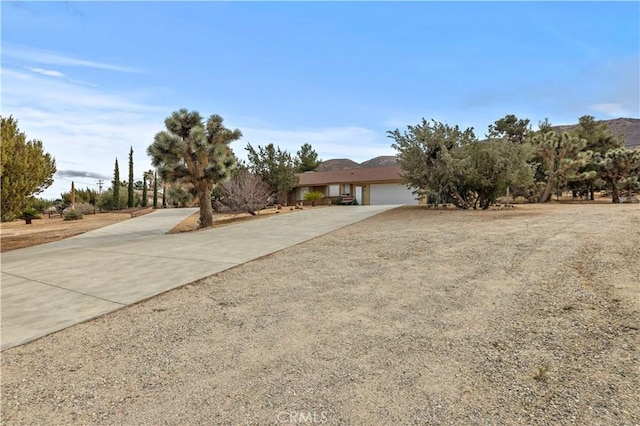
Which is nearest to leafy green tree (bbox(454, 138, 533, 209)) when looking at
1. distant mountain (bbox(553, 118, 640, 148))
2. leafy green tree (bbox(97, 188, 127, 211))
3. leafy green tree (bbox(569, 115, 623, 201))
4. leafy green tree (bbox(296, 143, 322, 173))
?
leafy green tree (bbox(569, 115, 623, 201))

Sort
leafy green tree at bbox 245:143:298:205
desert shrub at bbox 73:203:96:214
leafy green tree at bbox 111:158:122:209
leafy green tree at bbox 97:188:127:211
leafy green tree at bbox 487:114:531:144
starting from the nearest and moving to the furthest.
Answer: leafy green tree at bbox 245:143:298:205 → desert shrub at bbox 73:203:96:214 → leafy green tree at bbox 111:158:122:209 → leafy green tree at bbox 97:188:127:211 → leafy green tree at bbox 487:114:531:144

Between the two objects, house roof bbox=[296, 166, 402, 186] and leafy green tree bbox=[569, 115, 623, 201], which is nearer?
house roof bbox=[296, 166, 402, 186]

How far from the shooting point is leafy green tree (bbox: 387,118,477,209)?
1472 centimetres

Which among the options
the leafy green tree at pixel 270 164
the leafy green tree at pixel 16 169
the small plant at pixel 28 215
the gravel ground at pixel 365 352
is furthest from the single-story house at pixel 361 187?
the gravel ground at pixel 365 352

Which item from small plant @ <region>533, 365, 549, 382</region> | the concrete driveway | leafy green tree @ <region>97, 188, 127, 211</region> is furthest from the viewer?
leafy green tree @ <region>97, 188, 127, 211</region>

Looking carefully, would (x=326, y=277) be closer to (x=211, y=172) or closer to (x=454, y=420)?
(x=454, y=420)

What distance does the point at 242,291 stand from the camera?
566 cm

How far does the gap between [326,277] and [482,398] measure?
3.74 metres

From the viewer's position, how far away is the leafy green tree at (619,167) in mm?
23156

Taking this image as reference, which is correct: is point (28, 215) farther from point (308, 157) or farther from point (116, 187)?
point (308, 157)

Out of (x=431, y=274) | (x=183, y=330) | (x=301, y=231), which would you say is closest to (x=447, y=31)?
(x=301, y=231)

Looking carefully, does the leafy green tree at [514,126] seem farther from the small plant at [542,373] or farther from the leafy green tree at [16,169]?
the leafy green tree at [16,169]

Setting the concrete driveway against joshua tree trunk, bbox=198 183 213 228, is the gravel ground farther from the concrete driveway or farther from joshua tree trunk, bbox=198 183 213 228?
joshua tree trunk, bbox=198 183 213 228

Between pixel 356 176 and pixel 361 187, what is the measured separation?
1.21 m
